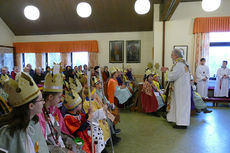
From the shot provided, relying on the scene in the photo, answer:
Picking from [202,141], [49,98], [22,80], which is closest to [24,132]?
[22,80]

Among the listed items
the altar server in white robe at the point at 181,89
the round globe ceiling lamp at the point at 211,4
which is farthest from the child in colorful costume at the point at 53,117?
the round globe ceiling lamp at the point at 211,4

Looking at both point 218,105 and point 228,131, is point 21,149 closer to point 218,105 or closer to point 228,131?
point 228,131

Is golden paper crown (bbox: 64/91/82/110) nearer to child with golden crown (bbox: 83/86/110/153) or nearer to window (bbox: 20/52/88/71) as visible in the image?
child with golden crown (bbox: 83/86/110/153)

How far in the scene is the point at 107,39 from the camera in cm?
855

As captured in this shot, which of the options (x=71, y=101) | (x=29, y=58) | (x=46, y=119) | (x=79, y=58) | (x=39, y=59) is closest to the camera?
(x=46, y=119)

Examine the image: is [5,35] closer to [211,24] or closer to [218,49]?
[211,24]

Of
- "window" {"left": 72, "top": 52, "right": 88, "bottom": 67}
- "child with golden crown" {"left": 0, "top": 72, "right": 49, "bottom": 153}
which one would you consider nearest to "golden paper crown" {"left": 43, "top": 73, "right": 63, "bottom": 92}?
"child with golden crown" {"left": 0, "top": 72, "right": 49, "bottom": 153}

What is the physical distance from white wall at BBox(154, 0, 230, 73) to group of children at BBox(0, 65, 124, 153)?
464cm

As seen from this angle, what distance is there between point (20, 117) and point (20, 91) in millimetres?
163

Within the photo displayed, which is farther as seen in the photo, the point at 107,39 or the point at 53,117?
the point at 107,39

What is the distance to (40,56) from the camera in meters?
9.15

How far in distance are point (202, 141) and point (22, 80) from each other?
3.20m

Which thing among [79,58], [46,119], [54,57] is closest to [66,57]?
[79,58]

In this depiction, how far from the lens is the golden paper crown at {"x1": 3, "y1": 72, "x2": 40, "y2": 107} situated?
1.01m
